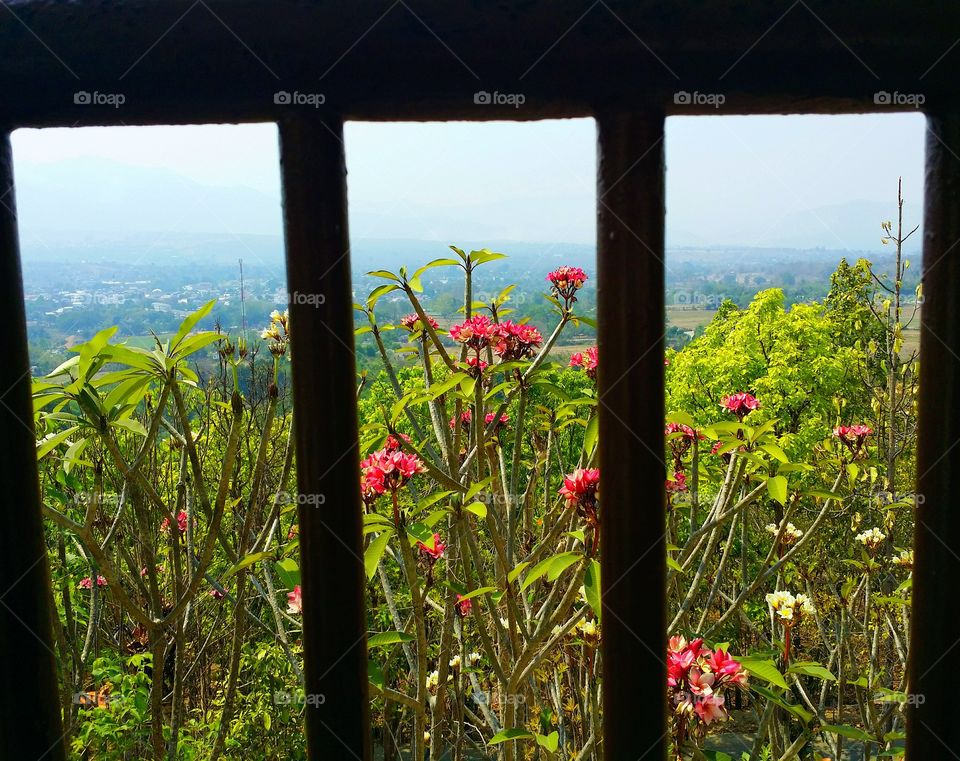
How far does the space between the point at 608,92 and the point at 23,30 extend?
307 millimetres

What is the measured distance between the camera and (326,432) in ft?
1.38

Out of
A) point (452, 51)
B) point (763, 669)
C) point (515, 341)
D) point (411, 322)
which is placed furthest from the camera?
point (411, 322)

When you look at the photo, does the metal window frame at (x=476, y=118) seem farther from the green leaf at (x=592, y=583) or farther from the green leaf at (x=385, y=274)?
the green leaf at (x=385, y=274)

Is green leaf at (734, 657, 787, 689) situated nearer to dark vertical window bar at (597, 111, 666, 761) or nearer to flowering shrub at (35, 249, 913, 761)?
flowering shrub at (35, 249, 913, 761)

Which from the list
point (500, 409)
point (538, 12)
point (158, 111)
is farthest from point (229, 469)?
point (538, 12)

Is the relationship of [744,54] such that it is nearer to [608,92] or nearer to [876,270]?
[608,92]

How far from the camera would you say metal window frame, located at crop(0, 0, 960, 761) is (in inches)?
15.7

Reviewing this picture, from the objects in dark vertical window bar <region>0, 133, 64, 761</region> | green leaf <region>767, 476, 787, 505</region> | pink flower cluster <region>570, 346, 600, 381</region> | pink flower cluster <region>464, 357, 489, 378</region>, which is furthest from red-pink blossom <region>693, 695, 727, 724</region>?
dark vertical window bar <region>0, 133, 64, 761</region>

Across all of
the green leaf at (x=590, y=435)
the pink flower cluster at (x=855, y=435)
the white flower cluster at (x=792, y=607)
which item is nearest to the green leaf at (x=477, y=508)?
the green leaf at (x=590, y=435)

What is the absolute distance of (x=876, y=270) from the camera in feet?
13.1

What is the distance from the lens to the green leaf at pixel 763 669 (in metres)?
1.18

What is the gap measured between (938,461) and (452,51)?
1.14ft

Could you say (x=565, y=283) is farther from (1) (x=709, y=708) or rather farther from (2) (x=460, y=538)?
(1) (x=709, y=708)

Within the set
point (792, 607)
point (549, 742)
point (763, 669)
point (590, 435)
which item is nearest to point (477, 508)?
point (590, 435)
